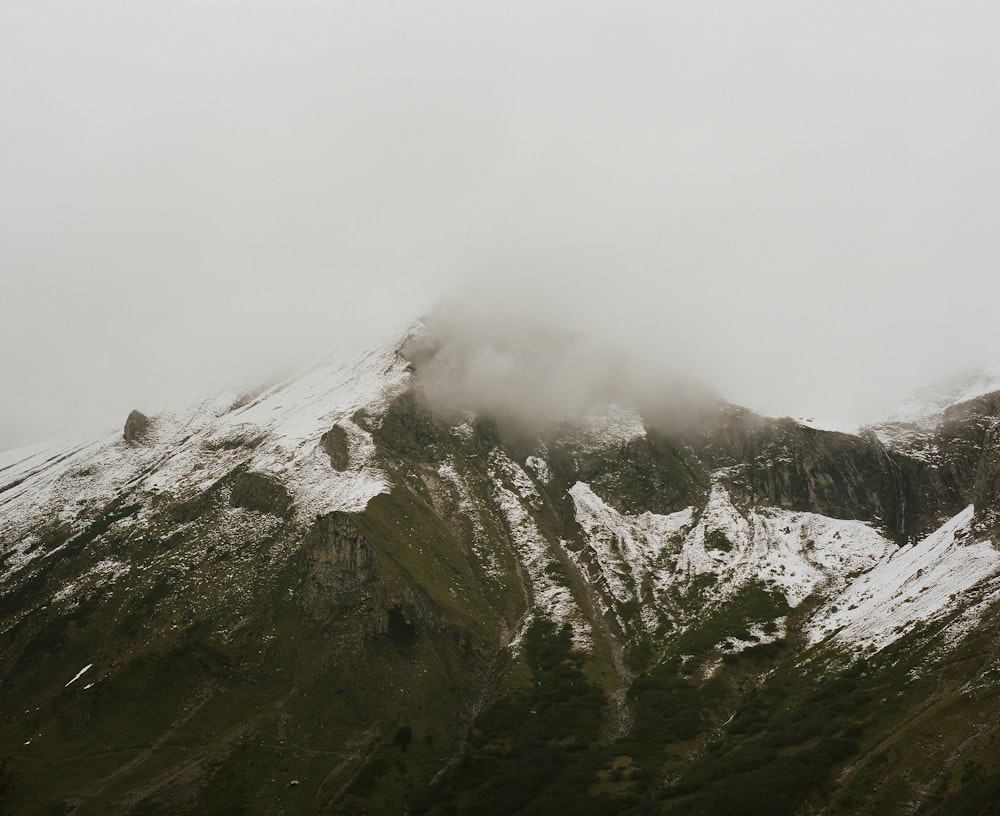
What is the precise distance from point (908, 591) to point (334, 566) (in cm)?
13851

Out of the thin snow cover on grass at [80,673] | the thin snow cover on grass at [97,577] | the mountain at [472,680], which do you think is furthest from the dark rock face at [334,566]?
the thin snow cover on grass at [97,577]

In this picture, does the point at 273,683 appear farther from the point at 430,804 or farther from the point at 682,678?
the point at 682,678

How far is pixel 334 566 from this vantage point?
575ft

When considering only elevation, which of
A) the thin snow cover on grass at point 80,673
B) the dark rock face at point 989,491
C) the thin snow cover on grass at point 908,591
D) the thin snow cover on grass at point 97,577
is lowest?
the thin snow cover on grass at point 908,591

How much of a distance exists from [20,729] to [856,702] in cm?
16558

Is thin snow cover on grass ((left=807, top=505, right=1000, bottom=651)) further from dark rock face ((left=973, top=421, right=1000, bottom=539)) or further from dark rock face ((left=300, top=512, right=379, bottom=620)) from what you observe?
dark rock face ((left=300, top=512, right=379, bottom=620))

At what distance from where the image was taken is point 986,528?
134m

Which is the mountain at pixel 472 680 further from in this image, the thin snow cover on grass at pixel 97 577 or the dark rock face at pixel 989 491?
the thin snow cover on grass at pixel 97 577

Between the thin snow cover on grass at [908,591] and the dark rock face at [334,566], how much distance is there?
114 metres

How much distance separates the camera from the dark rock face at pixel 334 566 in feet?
552

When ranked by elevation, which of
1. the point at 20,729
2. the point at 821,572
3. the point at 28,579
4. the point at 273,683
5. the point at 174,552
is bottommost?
the point at 821,572

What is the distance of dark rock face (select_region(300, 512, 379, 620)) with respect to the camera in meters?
168

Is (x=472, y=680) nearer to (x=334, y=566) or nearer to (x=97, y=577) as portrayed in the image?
(x=334, y=566)

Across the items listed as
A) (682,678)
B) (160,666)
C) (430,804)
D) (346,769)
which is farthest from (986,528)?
(160,666)
